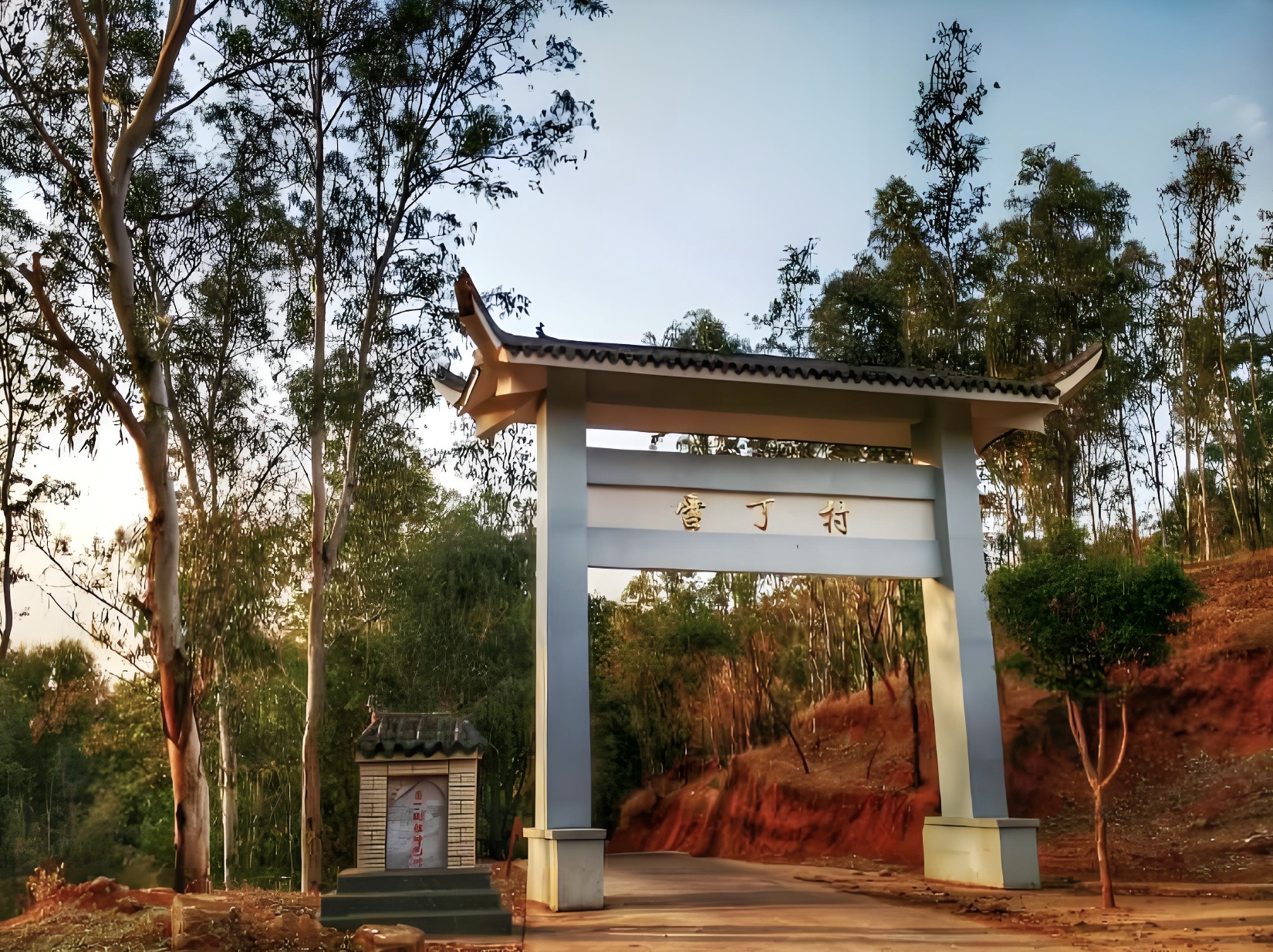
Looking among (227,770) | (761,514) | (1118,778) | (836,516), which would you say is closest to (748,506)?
(761,514)

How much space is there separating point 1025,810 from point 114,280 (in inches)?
444

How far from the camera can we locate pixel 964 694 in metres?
8.01

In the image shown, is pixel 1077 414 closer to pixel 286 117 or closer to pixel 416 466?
pixel 416 466

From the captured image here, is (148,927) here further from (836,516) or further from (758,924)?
(836,516)

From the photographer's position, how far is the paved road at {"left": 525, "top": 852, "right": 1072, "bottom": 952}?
5.46 metres

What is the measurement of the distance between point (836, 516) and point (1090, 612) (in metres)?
2.22

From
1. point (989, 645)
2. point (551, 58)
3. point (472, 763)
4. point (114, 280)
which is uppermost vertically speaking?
point (551, 58)

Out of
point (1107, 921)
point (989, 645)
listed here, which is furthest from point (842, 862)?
point (1107, 921)

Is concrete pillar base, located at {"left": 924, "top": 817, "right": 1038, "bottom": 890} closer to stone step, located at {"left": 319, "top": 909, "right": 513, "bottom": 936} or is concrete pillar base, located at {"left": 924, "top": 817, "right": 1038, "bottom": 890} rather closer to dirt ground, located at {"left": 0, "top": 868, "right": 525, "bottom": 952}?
dirt ground, located at {"left": 0, "top": 868, "right": 525, "bottom": 952}

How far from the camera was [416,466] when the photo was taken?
40.8 ft

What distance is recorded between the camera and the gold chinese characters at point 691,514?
782cm

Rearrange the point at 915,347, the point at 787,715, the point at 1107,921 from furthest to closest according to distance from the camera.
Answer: the point at 787,715 < the point at 915,347 < the point at 1107,921

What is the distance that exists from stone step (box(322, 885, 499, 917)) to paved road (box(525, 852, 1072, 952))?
1.20 feet

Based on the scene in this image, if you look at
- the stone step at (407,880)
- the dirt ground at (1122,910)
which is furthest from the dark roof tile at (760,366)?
the dirt ground at (1122,910)
